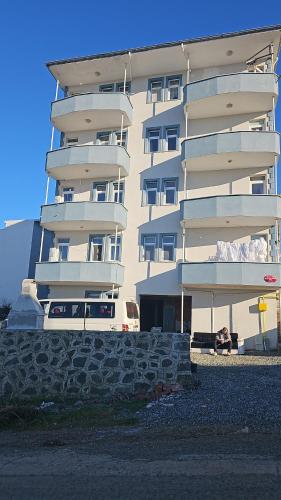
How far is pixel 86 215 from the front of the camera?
2702 centimetres

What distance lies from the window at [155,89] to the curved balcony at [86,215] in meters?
7.69

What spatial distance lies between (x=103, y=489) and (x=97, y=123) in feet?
89.8

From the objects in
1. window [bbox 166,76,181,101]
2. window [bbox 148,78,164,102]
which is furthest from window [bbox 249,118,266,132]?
window [bbox 148,78,164,102]

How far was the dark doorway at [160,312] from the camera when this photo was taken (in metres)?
27.6

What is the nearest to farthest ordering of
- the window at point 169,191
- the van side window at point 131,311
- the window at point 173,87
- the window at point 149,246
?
the van side window at point 131,311 < the window at point 149,246 < the window at point 169,191 < the window at point 173,87

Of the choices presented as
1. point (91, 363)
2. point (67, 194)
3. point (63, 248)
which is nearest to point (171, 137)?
point (67, 194)

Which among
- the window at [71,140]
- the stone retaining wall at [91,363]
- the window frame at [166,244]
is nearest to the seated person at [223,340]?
the window frame at [166,244]

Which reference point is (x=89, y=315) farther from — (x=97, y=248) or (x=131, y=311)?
(x=97, y=248)

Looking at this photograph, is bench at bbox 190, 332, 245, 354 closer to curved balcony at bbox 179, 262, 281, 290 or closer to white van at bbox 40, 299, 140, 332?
curved balcony at bbox 179, 262, 281, 290

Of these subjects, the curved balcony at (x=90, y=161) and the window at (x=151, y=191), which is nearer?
the curved balcony at (x=90, y=161)

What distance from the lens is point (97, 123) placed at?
29859mm

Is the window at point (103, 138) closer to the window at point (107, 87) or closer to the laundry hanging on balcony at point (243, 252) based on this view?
the window at point (107, 87)

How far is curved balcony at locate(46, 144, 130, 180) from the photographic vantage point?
27.6 meters

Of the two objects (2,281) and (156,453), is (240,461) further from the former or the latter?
(2,281)
